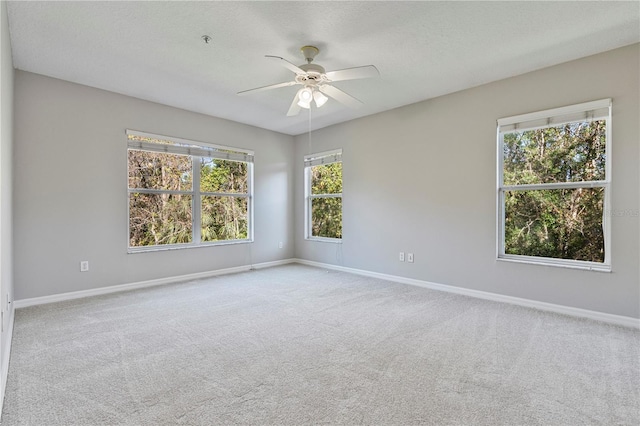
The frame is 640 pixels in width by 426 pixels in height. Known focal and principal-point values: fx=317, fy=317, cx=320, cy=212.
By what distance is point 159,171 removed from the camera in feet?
14.7

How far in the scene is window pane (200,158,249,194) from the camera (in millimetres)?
4969

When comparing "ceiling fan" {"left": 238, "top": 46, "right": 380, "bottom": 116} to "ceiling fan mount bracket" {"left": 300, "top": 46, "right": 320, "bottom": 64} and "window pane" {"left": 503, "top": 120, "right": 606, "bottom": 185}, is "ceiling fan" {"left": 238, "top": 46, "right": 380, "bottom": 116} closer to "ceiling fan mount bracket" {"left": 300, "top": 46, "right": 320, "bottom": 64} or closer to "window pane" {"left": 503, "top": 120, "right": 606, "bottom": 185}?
"ceiling fan mount bracket" {"left": 300, "top": 46, "right": 320, "bottom": 64}

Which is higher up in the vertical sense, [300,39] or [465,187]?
[300,39]

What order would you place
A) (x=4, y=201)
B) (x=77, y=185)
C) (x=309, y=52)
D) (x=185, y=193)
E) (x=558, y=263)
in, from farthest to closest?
(x=185, y=193)
(x=77, y=185)
(x=558, y=263)
(x=309, y=52)
(x=4, y=201)

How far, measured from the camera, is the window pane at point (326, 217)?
5.48 meters

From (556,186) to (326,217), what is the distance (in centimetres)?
336

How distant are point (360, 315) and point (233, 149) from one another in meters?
3.46

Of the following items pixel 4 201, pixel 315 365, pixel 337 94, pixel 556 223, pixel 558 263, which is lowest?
pixel 315 365

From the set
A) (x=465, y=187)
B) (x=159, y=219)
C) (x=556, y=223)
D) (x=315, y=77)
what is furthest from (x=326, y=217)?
(x=556, y=223)

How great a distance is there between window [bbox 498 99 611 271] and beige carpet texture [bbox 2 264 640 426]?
2.26ft

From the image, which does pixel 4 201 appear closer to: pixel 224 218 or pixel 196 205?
pixel 196 205

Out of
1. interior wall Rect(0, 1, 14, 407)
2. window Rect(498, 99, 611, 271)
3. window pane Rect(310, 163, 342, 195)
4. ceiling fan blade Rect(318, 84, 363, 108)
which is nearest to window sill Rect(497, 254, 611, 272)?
window Rect(498, 99, 611, 271)

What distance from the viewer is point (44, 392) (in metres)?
1.82

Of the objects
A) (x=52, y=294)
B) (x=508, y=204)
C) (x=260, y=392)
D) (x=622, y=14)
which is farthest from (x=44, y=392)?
(x=622, y=14)
